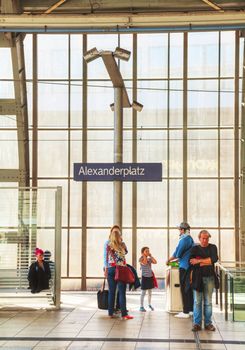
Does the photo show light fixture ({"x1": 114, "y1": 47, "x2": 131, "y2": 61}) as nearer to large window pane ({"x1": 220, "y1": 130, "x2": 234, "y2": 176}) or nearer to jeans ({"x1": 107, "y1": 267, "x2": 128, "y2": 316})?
jeans ({"x1": 107, "y1": 267, "x2": 128, "y2": 316})

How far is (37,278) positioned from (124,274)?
1.89 m

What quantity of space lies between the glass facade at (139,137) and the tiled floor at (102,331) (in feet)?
21.0

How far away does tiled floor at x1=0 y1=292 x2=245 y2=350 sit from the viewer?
28.6 ft

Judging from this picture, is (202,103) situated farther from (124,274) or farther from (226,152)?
(124,274)

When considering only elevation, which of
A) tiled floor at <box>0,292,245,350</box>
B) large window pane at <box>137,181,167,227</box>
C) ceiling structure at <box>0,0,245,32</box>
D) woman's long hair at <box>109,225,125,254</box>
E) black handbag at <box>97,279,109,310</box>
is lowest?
tiled floor at <box>0,292,245,350</box>

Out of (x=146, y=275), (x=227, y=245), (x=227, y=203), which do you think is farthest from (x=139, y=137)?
(x=146, y=275)

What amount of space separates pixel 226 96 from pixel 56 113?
463 cm

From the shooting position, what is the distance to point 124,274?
1109 cm

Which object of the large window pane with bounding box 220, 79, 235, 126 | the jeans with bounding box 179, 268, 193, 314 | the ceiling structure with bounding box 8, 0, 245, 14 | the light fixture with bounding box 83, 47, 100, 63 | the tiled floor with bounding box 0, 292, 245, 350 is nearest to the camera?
the tiled floor with bounding box 0, 292, 245, 350

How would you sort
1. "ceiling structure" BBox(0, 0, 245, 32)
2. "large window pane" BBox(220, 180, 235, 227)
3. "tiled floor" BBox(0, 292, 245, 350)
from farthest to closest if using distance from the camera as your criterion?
"large window pane" BBox(220, 180, 235, 227) < "ceiling structure" BBox(0, 0, 245, 32) < "tiled floor" BBox(0, 292, 245, 350)

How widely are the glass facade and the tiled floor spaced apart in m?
6.41

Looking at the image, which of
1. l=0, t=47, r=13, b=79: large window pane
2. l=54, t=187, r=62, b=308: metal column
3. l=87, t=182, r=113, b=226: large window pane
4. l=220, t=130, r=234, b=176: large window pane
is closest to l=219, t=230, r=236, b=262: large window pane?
l=220, t=130, r=234, b=176: large window pane

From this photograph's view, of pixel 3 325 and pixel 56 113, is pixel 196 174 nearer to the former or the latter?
pixel 56 113

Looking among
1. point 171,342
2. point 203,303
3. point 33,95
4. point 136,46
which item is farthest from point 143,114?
point 171,342
